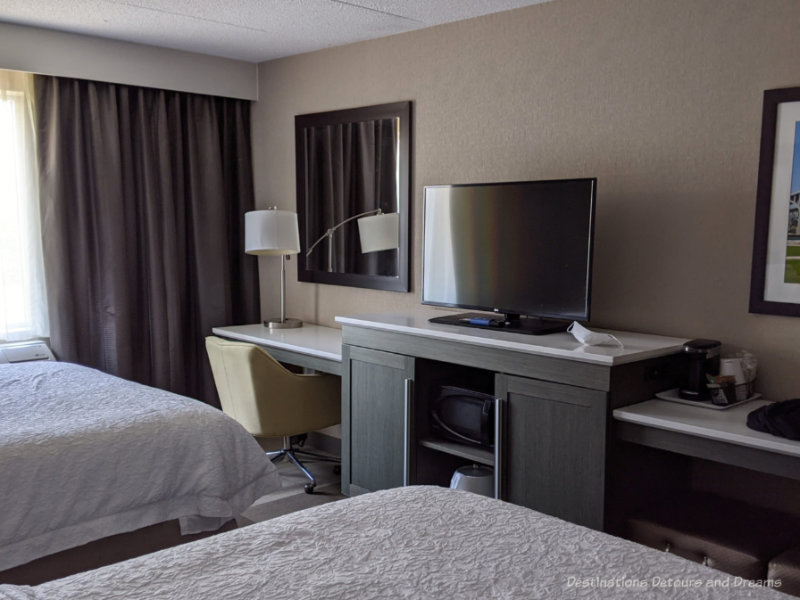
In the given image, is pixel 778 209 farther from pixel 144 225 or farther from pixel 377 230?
pixel 144 225

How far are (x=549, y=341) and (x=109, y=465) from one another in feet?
5.21

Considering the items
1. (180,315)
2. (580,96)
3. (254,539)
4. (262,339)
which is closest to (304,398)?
(262,339)

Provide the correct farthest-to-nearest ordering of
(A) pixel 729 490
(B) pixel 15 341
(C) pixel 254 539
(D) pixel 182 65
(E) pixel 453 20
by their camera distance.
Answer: (D) pixel 182 65 < (B) pixel 15 341 < (E) pixel 453 20 < (A) pixel 729 490 < (C) pixel 254 539

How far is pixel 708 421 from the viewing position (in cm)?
241

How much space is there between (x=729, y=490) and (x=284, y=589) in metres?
2.11

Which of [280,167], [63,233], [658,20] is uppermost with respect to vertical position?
[658,20]

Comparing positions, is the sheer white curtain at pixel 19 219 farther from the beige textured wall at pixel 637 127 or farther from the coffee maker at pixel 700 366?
the coffee maker at pixel 700 366

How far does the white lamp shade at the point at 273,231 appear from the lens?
13.8 feet

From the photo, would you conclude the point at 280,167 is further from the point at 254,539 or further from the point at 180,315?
the point at 254,539

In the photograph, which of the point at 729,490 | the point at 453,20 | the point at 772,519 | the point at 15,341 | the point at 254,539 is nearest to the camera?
the point at 254,539

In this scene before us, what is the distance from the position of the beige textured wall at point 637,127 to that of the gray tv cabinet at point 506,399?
0.26m

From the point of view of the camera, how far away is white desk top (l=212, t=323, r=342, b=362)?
3.73 metres

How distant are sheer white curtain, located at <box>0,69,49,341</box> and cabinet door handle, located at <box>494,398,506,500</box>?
2.64 m

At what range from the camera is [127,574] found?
1342mm
